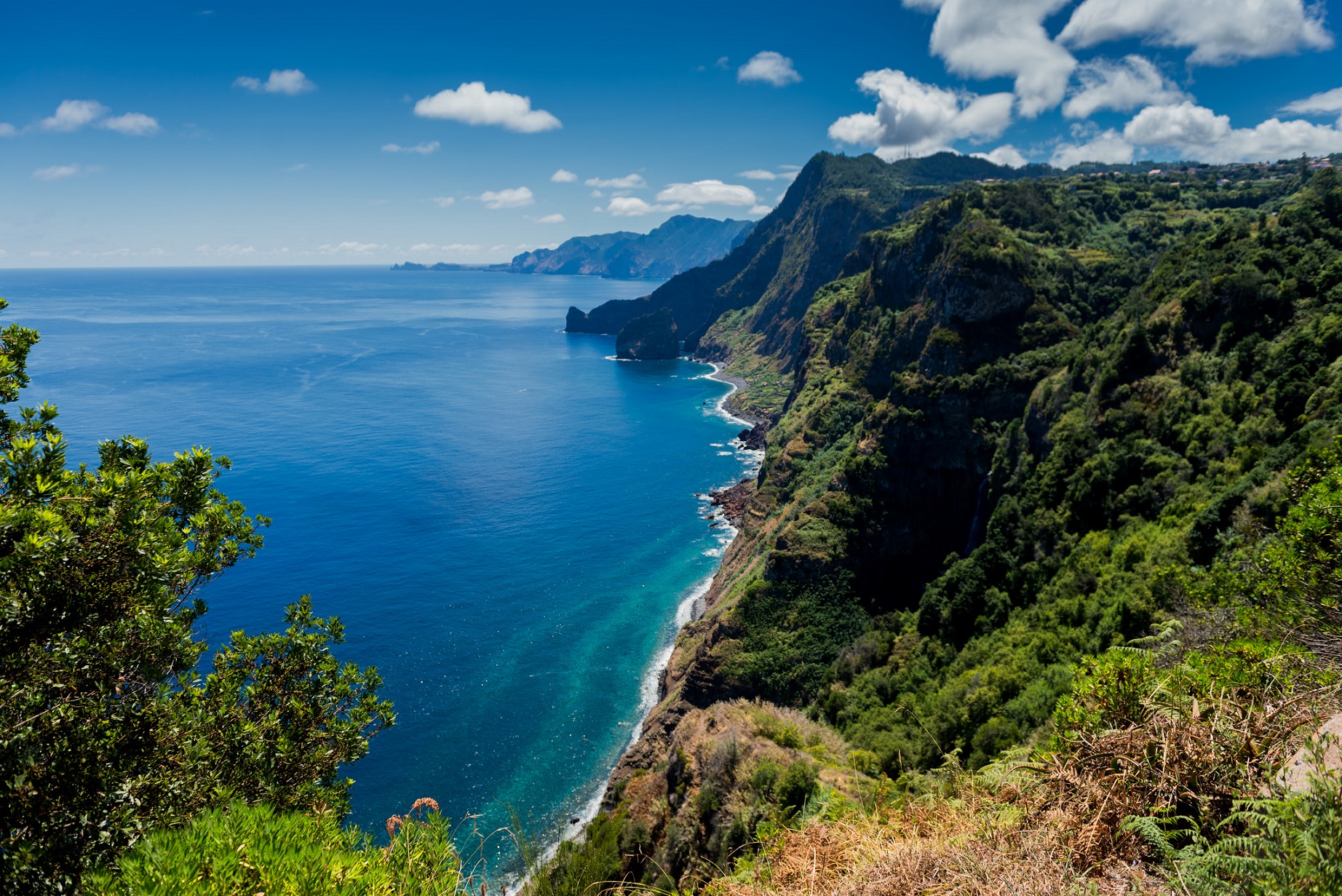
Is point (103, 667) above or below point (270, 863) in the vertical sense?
above

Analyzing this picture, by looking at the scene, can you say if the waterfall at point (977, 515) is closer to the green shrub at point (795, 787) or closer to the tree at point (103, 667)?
the green shrub at point (795, 787)

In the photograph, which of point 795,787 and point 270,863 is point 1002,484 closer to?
point 795,787

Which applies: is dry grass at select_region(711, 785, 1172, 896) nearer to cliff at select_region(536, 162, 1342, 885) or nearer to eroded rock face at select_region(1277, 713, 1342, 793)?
cliff at select_region(536, 162, 1342, 885)

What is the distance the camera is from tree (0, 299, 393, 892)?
8984mm

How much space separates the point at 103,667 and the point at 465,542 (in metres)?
77.6

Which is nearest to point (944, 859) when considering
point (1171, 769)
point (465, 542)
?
point (1171, 769)

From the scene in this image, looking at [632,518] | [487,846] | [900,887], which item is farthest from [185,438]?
[900,887]

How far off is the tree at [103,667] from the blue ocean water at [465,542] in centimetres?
3798

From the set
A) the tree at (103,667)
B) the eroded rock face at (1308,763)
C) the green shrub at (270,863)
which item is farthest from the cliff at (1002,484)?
the tree at (103,667)

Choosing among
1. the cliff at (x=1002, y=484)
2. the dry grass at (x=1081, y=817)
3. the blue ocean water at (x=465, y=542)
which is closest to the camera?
the dry grass at (x=1081, y=817)

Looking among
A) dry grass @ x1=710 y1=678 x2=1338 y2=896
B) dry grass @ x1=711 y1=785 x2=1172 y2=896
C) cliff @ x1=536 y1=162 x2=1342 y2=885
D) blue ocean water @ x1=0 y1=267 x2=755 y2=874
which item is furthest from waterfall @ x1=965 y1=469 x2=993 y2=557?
dry grass @ x1=711 y1=785 x2=1172 y2=896

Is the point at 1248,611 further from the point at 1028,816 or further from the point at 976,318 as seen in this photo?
the point at 976,318

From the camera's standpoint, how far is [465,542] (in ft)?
281

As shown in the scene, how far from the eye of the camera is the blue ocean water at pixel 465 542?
54.4 m
